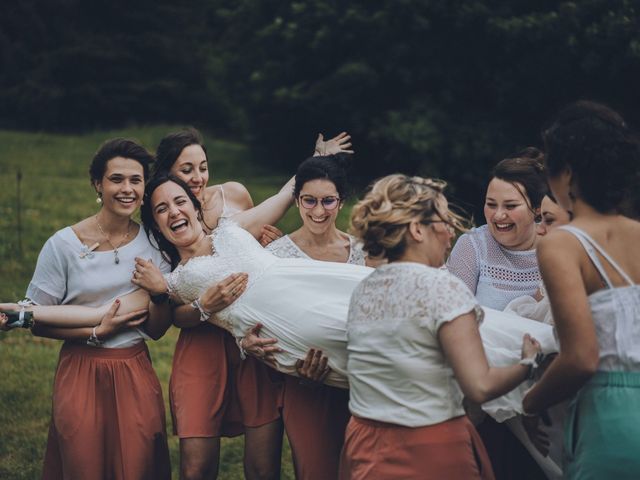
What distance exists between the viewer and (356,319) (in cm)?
316

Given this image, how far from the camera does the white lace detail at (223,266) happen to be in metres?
4.09

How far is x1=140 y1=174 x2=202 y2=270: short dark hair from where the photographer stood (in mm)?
4551

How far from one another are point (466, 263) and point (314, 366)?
1170 millimetres

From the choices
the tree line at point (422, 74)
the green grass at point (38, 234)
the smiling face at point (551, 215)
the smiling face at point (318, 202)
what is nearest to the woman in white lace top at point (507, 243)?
the smiling face at point (551, 215)

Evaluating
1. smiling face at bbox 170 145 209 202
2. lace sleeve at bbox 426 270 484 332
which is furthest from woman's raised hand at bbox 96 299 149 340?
lace sleeve at bbox 426 270 484 332

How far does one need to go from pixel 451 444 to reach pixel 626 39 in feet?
46.3

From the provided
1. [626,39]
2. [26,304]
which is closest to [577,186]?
[26,304]

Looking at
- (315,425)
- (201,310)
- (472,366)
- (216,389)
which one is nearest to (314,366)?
(315,425)

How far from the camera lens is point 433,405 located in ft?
10.0

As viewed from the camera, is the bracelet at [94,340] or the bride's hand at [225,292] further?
the bracelet at [94,340]

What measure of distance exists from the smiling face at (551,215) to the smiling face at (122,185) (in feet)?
6.97

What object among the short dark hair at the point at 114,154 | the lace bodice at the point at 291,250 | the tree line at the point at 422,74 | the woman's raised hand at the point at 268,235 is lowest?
the lace bodice at the point at 291,250

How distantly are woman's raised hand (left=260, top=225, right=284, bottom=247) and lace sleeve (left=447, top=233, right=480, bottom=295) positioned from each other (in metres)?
0.99

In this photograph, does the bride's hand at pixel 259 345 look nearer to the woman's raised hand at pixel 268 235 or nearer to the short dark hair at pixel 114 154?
the woman's raised hand at pixel 268 235
